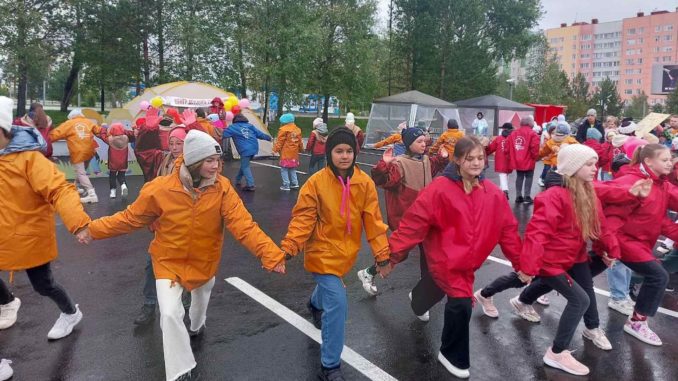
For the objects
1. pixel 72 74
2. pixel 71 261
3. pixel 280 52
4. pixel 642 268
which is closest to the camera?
pixel 642 268

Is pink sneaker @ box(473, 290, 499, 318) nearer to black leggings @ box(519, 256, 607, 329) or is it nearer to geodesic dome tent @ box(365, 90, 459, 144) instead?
black leggings @ box(519, 256, 607, 329)

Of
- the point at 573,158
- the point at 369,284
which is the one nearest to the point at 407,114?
the point at 369,284

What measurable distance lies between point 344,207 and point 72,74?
102 ft

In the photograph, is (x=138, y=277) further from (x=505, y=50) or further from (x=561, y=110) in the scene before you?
(x=505, y=50)

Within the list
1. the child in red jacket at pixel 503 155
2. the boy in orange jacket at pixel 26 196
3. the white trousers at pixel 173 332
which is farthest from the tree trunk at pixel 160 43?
the white trousers at pixel 173 332

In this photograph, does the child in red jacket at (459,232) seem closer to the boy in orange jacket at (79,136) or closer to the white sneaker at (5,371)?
the white sneaker at (5,371)

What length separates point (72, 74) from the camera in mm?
29578

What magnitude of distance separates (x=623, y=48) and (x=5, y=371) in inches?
4712

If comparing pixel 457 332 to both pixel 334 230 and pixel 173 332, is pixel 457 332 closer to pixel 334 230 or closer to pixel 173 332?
pixel 334 230

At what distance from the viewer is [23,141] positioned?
380 centimetres

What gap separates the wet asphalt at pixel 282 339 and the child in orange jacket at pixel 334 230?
470mm

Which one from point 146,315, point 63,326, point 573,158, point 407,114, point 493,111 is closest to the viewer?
point 573,158

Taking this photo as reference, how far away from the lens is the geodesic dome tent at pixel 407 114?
23281 millimetres

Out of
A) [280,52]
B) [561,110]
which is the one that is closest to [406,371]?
[280,52]
